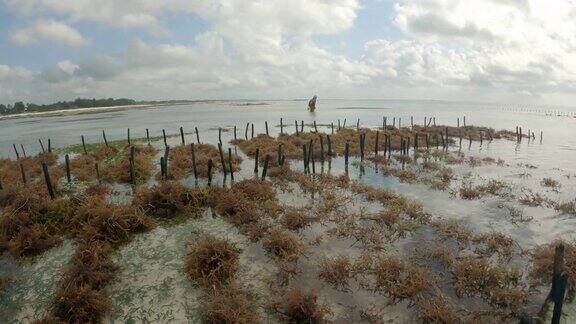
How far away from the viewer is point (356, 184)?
73.4 ft

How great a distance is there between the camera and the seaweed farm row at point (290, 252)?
10.4 meters

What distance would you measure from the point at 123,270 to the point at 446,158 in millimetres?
28420

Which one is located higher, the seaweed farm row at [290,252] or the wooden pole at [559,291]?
the wooden pole at [559,291]

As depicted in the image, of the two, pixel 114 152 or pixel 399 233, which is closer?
pixel 399 233

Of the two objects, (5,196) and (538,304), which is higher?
(5,196)

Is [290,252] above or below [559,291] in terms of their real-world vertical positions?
below

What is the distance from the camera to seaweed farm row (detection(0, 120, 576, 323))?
10.4m

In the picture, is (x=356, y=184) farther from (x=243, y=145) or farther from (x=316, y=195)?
(x=243, y=145)

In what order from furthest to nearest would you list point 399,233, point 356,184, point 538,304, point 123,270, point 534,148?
point 534,148 < point 356,184 < point 399,233 < point 123,270 < point 538,304

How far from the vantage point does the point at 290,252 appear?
13398mm

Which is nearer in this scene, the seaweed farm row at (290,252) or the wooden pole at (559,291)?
the wooden pole at (559,291)

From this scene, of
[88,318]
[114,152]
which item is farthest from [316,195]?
[114,152]

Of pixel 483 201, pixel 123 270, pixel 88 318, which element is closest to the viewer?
pixel 88 318

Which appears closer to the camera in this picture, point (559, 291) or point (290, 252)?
point (559, 291)
